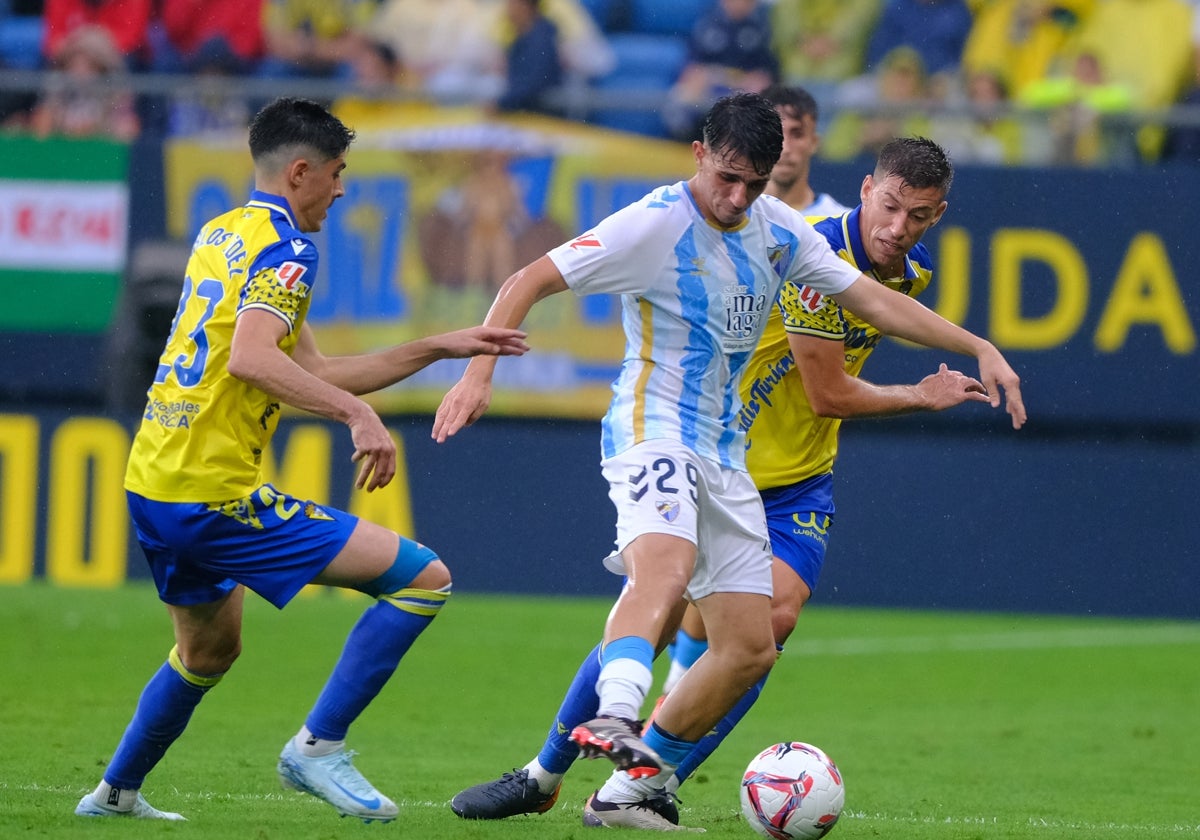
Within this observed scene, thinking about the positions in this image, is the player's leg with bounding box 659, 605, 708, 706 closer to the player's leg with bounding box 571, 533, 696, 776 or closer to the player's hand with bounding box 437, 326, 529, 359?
the player's leg with bounding box 571, 533, 696, 776

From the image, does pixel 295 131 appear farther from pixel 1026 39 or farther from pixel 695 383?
pixel 1026 39

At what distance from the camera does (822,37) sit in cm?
1546

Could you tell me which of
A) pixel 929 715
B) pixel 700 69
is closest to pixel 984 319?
pixel 700 69

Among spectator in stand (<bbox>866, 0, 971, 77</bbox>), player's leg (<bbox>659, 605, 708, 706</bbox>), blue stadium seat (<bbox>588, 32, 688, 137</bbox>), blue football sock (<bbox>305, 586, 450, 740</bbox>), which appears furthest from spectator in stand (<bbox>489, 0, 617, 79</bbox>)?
blue football sock (<bbox>305, 586, 450, 740</bbox>)

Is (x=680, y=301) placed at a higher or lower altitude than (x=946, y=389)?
higher

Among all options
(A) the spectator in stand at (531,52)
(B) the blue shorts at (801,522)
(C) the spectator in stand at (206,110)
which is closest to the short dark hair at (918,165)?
(B) the blue shorts at (801,522)

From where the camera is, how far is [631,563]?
220 inches

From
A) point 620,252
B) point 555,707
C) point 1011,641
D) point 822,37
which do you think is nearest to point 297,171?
point 620,252

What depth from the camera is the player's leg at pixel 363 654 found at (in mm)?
5805

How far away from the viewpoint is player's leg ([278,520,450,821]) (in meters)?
5.80

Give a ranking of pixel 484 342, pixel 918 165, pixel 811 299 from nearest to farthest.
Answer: pixel 484 342 → pixel 918 165 → pixel 811 299

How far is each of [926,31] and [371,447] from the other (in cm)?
1098

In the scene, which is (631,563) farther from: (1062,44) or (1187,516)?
(1062,44)

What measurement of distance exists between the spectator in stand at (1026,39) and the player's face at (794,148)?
275 inches
